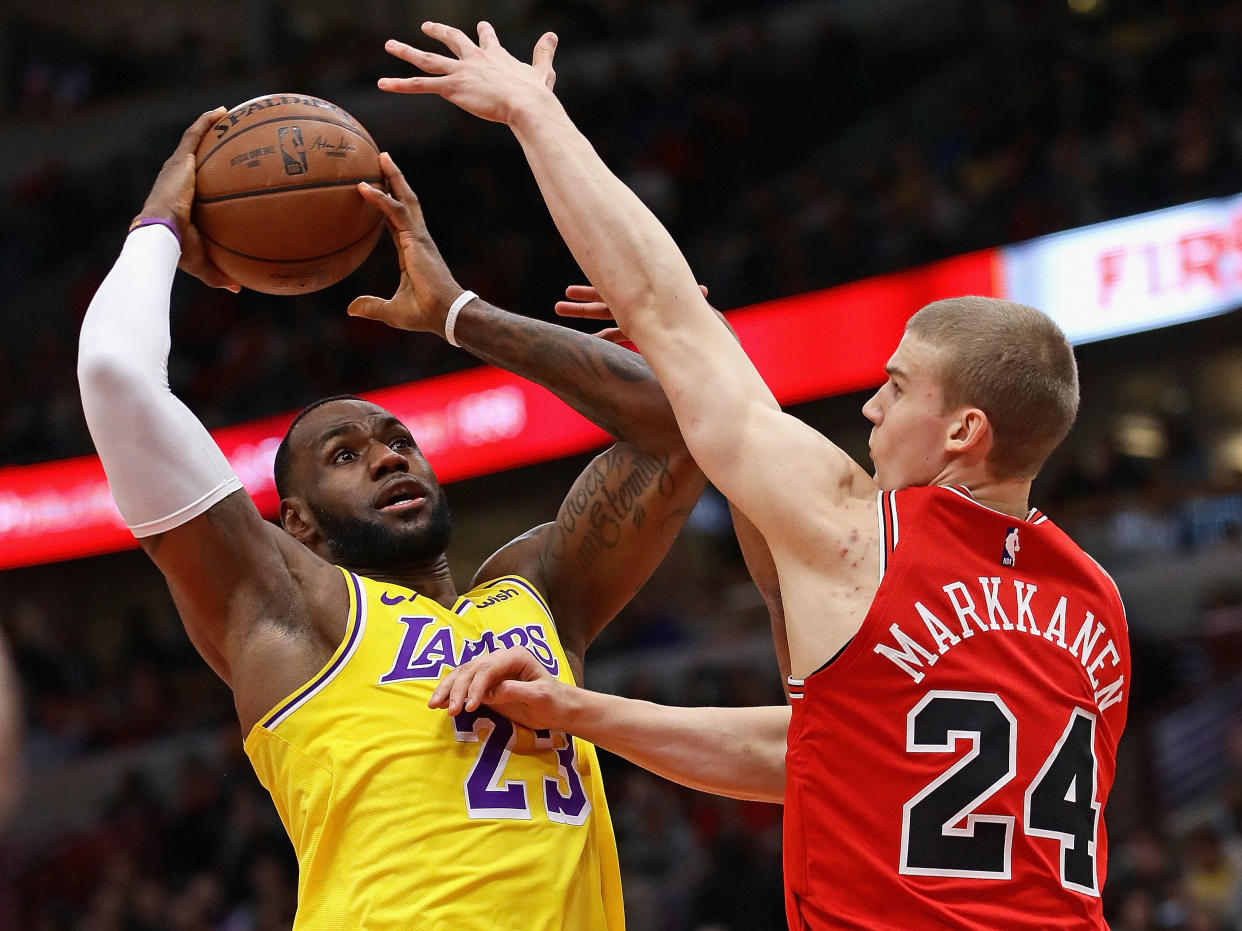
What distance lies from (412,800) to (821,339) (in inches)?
388

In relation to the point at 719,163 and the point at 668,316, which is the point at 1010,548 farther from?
the point at 719,163

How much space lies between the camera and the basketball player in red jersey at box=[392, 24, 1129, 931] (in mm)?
2619

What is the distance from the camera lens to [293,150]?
12.0 ft

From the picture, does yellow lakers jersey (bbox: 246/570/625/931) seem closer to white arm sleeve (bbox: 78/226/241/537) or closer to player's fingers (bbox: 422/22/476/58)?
white arm sleeve (bbox: 78/226/241/537)

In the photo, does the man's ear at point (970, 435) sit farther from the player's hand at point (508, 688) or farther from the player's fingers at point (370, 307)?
the player's fingers at point (370, 307)

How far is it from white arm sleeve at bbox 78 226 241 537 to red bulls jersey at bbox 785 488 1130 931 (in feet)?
4.46

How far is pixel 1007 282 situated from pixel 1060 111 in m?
2.38

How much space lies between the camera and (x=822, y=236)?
13.3 metres

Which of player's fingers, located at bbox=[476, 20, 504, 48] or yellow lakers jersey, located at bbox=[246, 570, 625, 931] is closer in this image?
yellow lakers jersey, located at bbox=[246, 570, 625, 931]

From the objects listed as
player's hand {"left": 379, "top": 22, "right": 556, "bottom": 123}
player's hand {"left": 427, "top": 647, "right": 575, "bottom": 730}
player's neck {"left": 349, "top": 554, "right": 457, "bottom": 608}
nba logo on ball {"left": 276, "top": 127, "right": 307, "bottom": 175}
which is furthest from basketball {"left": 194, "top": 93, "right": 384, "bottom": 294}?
player's hand {"left": 427, "top": 647, "right": 575, "bottom": 730}

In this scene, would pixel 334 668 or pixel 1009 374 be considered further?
pixel 334 668

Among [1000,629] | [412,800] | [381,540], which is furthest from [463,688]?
[1000,629]

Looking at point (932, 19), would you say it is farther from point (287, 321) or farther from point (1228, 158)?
point (287, 321)

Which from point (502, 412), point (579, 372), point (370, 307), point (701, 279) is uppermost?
point (701, 279)
